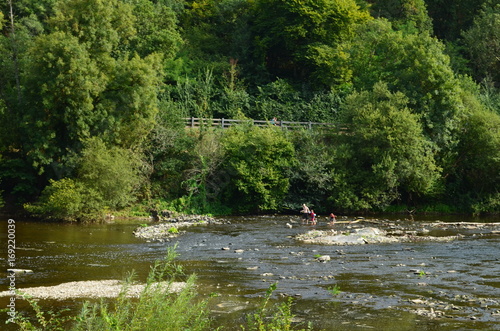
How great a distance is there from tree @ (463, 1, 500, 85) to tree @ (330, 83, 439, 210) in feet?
73.7

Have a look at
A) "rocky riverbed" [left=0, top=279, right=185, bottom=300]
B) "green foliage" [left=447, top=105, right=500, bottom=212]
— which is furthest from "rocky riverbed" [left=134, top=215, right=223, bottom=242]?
"green foliage" [left=447, top=105, right=500, bottom=212]

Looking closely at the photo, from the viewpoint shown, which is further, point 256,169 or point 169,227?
point 256,169

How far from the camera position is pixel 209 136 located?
1976 inches

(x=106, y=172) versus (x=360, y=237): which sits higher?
(x=106, y=172)

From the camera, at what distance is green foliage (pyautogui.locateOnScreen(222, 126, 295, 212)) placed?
1868 inches

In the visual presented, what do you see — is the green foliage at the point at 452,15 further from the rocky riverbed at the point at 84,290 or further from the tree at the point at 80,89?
the rocky riverbed at the point at 84,290

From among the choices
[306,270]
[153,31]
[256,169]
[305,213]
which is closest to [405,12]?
[153,31]

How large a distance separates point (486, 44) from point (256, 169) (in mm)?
32696

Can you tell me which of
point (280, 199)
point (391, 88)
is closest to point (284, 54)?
point (391, 88)

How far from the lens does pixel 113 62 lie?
45.2 meters

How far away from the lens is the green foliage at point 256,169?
4744cm

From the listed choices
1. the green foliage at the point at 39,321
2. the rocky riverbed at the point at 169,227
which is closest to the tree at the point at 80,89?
the rocky riverbed at the point at 169,227

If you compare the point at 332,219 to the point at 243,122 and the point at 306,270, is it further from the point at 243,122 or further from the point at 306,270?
the point at 306,270

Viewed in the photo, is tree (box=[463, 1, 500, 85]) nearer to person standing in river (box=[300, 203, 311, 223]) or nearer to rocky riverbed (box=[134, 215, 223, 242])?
person standing in river (box=[300, 203, 311, 223])
